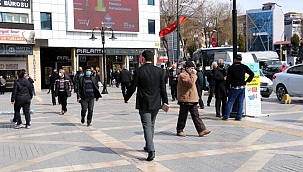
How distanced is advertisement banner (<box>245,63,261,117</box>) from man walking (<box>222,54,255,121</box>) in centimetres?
83

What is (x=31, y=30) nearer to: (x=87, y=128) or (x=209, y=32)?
(x=87, y=128)

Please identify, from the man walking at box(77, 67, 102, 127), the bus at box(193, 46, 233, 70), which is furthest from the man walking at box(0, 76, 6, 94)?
the man walking at box(77, 67, 102, 127)

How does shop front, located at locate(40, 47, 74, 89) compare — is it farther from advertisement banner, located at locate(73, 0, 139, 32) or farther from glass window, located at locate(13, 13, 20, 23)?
glass window, located at locate(13, 13, 20, 23)

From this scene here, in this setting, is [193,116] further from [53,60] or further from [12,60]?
[53,60]

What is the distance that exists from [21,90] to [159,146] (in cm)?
482

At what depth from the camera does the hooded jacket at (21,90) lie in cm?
1075

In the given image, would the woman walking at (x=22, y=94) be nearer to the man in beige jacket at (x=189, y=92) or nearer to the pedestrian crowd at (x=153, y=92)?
the pedestrian crowd at (x=153, y=92)

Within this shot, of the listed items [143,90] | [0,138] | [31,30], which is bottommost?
[0,138]

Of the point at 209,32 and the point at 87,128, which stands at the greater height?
the point at 209,32

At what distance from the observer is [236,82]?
1064 cm

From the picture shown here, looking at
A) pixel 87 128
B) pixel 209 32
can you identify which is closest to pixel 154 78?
pixel 87 128

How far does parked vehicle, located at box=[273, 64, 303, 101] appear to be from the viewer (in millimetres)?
15625

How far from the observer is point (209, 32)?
2223 inches

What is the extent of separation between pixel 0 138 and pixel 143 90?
4605mm
